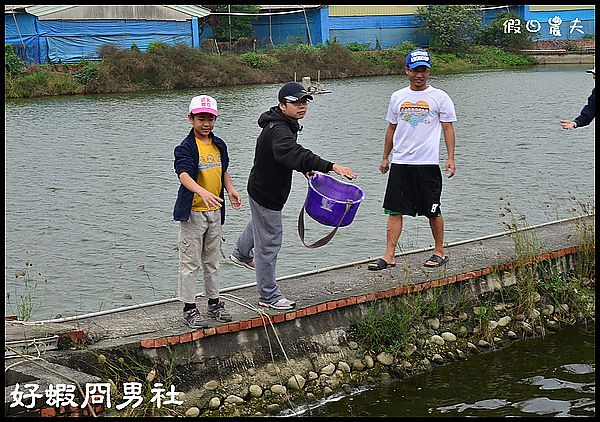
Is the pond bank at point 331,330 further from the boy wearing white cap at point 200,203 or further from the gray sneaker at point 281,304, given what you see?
the boy wearing white cap at point 200,203

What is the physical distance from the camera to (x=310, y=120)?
85.3ft

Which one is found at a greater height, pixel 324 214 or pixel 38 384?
pixel 324 214

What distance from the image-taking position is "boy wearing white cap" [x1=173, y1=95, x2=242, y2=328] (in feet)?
20.6

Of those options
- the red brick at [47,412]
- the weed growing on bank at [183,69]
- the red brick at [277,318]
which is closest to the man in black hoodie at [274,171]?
the red brick at [277,318]

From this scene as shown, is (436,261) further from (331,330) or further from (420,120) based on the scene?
(331,330)

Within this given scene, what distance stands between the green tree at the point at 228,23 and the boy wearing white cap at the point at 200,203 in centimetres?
4326

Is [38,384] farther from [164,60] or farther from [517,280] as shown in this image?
[164,60]

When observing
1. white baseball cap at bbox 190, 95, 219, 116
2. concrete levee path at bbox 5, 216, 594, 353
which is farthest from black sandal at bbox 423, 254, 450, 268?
white baseball cap at bbox 190, 95, 219, 116

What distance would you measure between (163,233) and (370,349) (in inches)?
218

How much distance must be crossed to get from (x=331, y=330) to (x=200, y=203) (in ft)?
4.58

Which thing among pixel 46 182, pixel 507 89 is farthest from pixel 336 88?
pixel 46 182

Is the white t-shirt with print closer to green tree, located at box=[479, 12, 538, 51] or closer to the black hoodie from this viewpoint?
the black hoodie

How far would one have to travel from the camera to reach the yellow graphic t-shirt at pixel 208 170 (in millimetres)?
6352

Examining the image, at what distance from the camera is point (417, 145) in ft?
25.3
